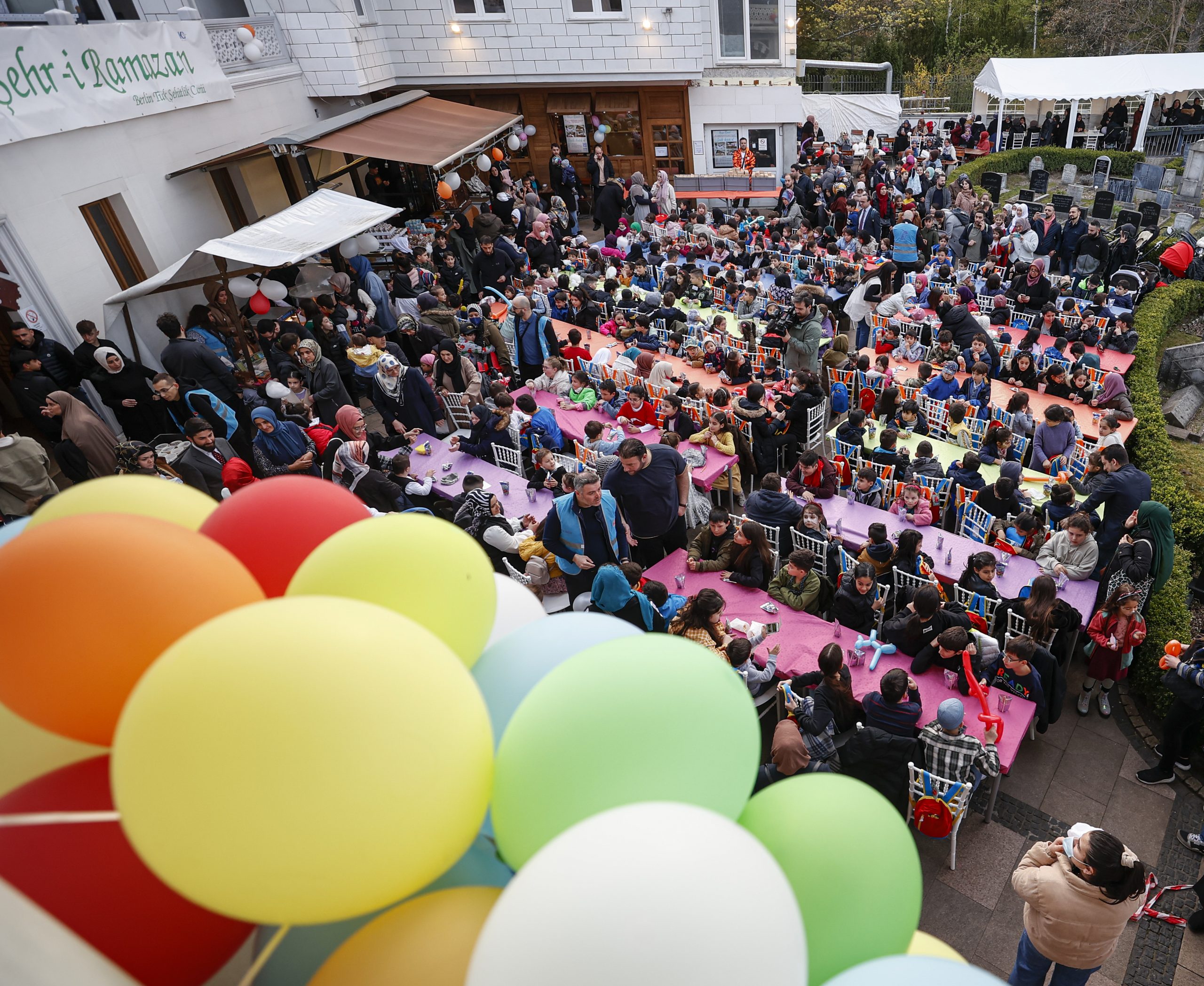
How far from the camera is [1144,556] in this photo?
5.13 meters

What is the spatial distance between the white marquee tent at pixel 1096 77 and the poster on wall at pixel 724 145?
22.2 feet

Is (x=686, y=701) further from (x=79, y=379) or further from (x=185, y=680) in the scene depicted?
(x=79, y=379)

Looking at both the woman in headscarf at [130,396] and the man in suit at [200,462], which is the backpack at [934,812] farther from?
the woman in headscarf at [130,396]

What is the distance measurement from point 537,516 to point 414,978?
514 cm

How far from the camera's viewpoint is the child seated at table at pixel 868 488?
6.26 metres

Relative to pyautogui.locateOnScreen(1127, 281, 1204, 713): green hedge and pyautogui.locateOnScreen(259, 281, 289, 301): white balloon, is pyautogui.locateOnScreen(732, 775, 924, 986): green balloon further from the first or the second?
pyautogui.locateOnScreen(259, 281, 289, 301): white balloon

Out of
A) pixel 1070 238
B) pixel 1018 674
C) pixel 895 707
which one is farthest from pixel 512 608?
pixel 1070 238

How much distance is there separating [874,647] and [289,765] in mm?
4460

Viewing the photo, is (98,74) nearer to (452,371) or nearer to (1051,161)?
(452,371)

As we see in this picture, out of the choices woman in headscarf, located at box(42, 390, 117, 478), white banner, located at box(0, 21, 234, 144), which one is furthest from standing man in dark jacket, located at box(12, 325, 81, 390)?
white banner, located at box(0, 21, 234, 144)

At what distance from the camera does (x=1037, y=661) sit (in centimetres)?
472

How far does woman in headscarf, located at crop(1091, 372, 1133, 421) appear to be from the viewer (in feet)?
24.7

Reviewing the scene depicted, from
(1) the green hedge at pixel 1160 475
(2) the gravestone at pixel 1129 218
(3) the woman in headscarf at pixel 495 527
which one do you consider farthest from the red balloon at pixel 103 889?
(2) the gravestone at pixel 1129 218

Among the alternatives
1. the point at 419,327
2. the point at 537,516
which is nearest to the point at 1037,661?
the point at 537,516
